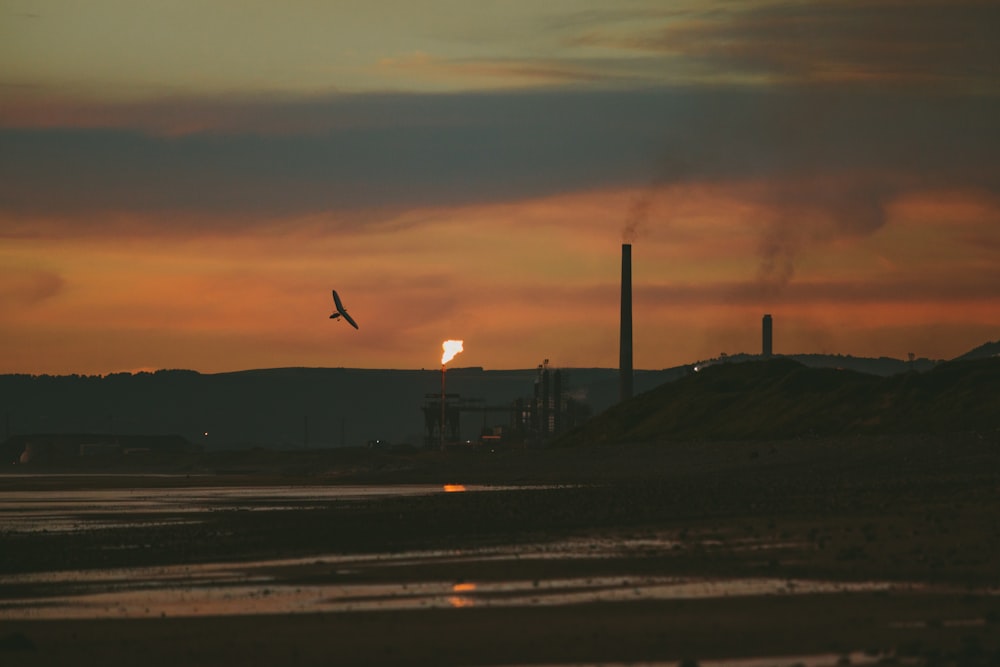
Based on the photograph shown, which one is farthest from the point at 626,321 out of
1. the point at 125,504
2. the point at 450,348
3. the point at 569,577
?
the point at 569,577

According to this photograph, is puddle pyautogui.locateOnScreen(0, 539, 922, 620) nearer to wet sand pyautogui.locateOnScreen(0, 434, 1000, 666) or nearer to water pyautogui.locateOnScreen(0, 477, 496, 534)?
wet sand pyautogui.locateOnScreen(0, 434, 1000, 666)

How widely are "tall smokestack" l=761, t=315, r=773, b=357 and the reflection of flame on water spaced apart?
13247cm

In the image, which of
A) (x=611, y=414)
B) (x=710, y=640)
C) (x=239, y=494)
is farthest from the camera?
(x=611, y=414)

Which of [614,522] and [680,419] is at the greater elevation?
[680,419]

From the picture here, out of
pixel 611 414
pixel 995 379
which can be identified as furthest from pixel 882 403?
pixel 611 414

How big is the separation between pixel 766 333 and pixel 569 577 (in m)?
132

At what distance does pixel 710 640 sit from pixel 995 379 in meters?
67.6

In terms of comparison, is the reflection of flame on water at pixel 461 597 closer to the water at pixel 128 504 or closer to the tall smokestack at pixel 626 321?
the water at pixel 128 504

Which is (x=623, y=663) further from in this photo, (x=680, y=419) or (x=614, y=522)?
(x=680, y=419)

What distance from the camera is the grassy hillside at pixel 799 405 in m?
80.4

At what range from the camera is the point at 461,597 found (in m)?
23.5

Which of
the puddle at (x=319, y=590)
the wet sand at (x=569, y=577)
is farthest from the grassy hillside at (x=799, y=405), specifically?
the puddle at (x=319, y=590)

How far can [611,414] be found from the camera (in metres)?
116

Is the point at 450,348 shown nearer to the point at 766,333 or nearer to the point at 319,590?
→ the point at 766,333
